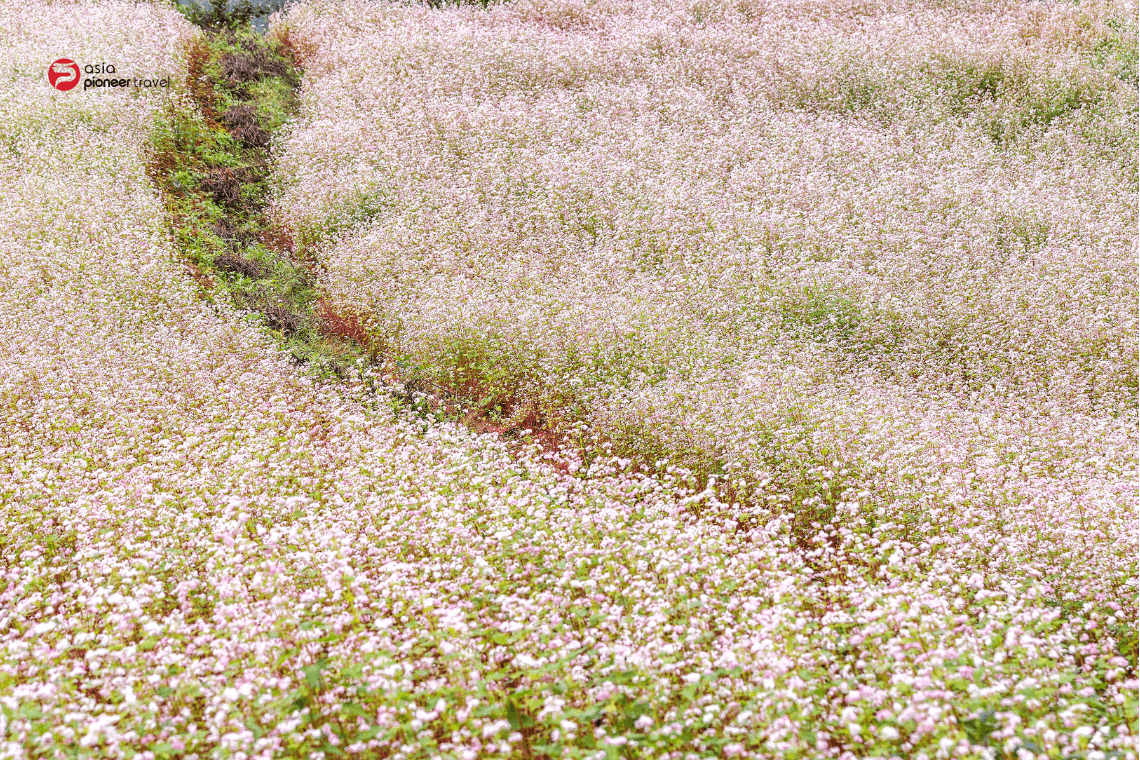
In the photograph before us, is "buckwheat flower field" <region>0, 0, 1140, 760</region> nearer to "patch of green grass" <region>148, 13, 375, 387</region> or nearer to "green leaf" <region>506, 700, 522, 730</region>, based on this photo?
"green leaf" <region>506, 700, 522, 730</region>

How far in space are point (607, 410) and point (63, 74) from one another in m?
18.6

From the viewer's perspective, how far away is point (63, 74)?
1931 centimetres

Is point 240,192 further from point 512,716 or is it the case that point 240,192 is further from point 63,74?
point 512,716

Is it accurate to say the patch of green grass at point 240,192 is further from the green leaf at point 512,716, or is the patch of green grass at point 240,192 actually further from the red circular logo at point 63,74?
the green leaf at point 512,716

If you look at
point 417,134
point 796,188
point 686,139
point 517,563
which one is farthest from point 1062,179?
point 517,563

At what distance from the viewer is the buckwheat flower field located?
4.45 meters

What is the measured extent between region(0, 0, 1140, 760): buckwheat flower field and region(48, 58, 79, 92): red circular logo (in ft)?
2.45

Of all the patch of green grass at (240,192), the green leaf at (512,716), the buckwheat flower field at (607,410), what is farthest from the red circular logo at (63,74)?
the green leaf at (512,716)

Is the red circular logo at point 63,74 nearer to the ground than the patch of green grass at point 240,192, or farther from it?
farther from it

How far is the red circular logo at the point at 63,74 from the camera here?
1900cm

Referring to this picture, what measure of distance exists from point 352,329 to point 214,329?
2049mm

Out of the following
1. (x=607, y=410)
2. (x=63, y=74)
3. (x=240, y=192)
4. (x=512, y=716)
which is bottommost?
(x=607, y=410)

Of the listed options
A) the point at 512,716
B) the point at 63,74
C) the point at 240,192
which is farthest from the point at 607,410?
the point at 63,74

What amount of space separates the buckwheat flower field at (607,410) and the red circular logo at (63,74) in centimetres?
75
